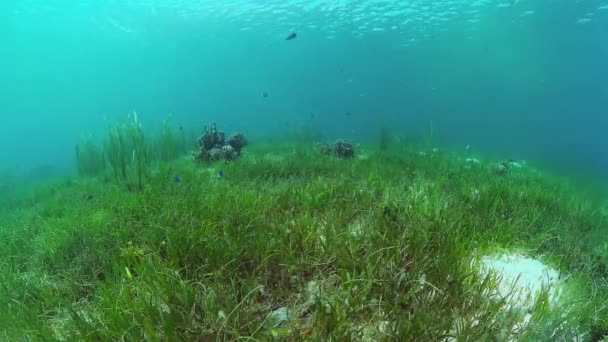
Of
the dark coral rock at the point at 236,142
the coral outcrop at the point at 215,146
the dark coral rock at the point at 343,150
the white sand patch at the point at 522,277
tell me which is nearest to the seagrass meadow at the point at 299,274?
the white sand patch at the point at 522,277

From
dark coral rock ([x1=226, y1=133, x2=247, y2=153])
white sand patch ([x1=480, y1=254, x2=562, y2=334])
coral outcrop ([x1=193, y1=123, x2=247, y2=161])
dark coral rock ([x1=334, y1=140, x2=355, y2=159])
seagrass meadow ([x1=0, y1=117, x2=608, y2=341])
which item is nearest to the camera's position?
seagrass meadow ([x1=0, y1=117, x2=608, y2=341])

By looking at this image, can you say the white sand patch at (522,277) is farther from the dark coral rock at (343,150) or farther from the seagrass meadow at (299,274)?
the dark coral rock at (343,150)

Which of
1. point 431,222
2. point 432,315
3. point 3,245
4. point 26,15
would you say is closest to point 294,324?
point 432,315

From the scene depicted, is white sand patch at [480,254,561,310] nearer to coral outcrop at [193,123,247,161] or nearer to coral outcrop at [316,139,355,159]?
coral outcrop at [316,139,355,159]

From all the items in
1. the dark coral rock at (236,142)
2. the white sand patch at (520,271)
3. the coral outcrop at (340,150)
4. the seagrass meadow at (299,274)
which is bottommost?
the coral outcrop at (340,150)

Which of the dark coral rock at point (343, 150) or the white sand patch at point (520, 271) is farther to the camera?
the dark coral rock at point (343, 150)

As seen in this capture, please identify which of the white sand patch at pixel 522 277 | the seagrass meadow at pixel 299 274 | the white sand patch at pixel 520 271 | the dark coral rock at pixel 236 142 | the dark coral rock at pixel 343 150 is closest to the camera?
the seagrass meadow at pixel 299 274

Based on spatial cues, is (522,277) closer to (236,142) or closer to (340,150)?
(340,150)

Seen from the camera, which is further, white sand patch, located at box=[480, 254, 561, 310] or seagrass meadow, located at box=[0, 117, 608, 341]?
white sand patch, located at box=[480, 254, 561, 310]

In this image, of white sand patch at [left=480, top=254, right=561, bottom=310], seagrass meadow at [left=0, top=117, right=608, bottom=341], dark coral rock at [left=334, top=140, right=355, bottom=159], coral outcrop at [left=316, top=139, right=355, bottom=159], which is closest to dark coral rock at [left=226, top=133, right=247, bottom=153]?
coral outcrop at [left=316, top=139, right=355, bottom=159]

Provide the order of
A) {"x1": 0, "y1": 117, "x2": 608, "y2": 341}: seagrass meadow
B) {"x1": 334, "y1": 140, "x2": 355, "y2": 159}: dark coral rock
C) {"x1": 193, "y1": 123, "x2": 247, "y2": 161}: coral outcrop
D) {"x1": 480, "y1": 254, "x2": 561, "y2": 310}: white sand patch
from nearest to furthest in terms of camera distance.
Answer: {"x1": 0, "y1": 117, "x2": 608, "y2": 341}: seagrass meadow < {"x1": 480, "y1": 254, "x2": 561, "y2": 310}: white sand patch < {"x1": 193, "y1": 123, "x2": 247, "y2": 161}: coral outcrop < {"x1": 334, "y1": 140, "x2": 355, "y2": 159}: dark coral rock

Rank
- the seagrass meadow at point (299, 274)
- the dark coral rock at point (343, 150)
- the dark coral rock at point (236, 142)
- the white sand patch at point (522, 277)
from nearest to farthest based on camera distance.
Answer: the seagrass meadow at point (299, 274), the white sand patch at point (522, 277), the dark coral rock at point (343, 150), the dark coral rock at point (236, 142)

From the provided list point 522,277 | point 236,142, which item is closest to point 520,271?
point 522,277

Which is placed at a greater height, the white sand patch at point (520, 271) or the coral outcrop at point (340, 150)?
the white sand patch at point (520, 271)
